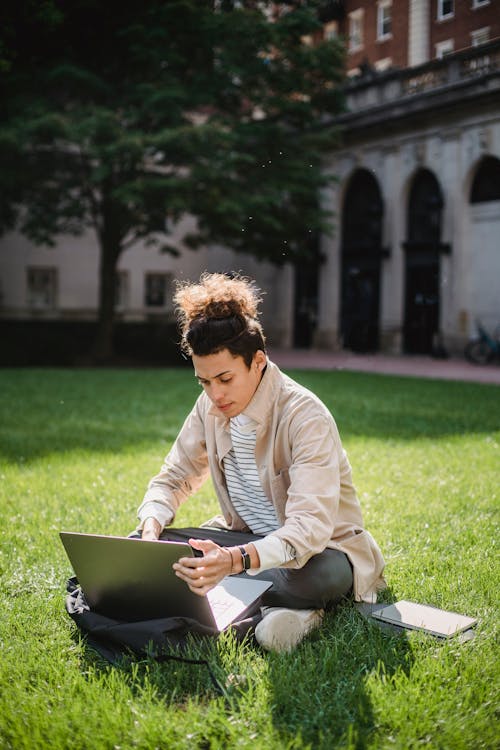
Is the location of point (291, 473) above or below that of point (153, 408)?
above

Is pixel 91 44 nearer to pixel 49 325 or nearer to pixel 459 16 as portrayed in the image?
pixel 49 325

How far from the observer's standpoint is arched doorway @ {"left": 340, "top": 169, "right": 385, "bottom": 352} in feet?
87.6

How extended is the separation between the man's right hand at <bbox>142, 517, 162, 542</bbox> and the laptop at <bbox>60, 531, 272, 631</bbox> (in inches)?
12.6

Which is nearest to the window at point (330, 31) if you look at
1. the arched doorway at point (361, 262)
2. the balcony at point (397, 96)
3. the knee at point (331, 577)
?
the balcony at point (397, 96)

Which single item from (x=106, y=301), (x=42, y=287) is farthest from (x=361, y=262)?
(x=42, y=287)

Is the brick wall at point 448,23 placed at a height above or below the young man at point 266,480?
above

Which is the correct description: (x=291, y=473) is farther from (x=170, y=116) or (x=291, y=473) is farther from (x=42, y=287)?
(x=42, y=287)

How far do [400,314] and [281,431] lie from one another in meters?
23.0

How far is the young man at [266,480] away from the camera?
3.04 metres

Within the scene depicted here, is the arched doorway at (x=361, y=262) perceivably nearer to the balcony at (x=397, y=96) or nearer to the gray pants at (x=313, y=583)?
the balcony at (x=397, y=96)

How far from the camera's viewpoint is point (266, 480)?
11.3ft

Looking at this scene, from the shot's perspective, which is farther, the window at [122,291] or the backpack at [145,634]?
the window at [122,291]

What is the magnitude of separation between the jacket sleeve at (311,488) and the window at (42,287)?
28.6 metres

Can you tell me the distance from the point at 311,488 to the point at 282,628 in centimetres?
57
